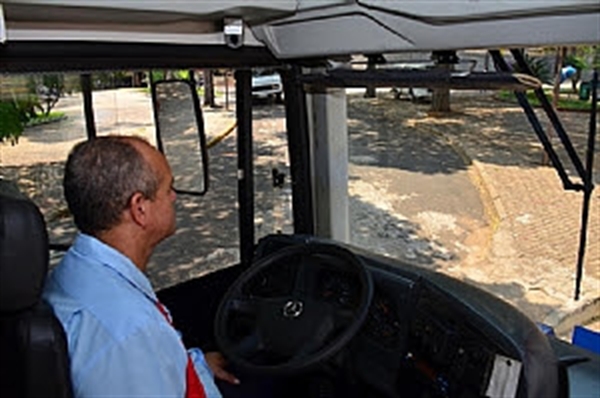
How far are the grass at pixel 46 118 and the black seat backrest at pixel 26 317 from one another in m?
1.22

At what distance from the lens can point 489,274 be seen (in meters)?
5.73

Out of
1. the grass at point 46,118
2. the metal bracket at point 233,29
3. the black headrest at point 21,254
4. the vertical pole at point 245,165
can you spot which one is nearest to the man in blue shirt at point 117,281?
the black headrest at point 21,254

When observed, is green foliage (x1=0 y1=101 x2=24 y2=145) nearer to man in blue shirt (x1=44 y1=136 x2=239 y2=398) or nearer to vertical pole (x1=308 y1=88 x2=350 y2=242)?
man in blue shirt (x1=44 y1=136 x2=239 y2=398)

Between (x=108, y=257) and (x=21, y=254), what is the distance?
25 centimetres

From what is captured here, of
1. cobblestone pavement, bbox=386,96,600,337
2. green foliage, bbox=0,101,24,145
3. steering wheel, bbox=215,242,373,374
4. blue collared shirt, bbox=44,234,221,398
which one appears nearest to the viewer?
blue collared shirt, bbox=44,234,221,398

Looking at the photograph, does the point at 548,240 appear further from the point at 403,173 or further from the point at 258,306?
the point at 258,306

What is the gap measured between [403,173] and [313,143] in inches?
262

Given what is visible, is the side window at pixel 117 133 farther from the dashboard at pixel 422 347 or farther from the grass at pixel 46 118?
the dashboard at pixel 422 347

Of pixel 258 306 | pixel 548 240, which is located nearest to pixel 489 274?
pixel 548 240

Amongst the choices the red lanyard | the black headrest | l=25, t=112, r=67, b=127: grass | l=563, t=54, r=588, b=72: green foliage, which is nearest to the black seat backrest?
the black headrest

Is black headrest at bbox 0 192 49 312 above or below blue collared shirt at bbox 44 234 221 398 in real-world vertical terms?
above

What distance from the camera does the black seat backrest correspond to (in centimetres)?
135

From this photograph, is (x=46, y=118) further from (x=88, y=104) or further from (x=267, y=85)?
(x=267, y=85)

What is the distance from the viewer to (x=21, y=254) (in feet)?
4.45
